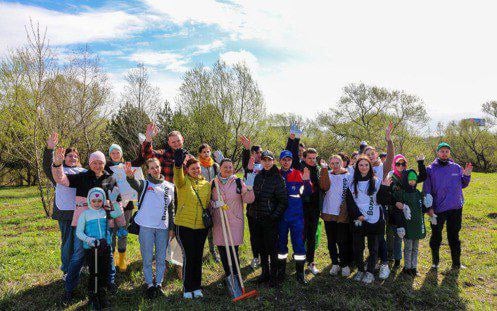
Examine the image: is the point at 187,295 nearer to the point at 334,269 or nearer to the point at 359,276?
the point at 334,269

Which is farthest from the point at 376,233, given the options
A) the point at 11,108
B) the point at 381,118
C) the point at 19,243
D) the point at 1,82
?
the point at 381,118

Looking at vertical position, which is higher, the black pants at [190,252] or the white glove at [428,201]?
the white glove at [428,201]

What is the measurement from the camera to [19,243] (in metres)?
8.06

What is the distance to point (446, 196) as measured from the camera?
5.93 meters

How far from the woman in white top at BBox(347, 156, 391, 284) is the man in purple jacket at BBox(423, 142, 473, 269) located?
4.35 ft

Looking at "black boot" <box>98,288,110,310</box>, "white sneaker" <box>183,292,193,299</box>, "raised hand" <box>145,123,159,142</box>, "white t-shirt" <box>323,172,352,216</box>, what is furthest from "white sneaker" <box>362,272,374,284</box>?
"raised hand" <box>145,123,159,142</box>

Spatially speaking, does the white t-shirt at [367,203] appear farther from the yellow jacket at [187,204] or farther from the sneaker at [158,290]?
the sneaker at [158,290]

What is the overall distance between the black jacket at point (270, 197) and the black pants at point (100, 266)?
2.34 meters

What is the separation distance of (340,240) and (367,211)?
808mm

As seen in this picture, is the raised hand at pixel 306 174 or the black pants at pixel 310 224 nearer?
the raised hand at pixel 306 174

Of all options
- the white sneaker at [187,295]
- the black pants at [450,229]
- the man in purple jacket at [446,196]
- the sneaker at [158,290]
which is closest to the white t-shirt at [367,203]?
the man in purple jacket at [446,196]

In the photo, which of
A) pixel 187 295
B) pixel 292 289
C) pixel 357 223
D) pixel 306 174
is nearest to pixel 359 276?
pixel 357 223

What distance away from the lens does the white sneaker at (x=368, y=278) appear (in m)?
5.33

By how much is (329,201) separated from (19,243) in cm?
792
